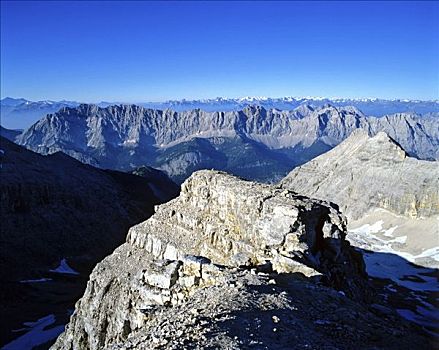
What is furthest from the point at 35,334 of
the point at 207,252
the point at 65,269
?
the point at 207,252

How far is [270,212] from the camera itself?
162ft

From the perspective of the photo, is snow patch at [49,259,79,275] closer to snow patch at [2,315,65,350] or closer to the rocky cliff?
the rocky cliff

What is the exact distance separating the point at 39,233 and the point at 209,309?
462ft

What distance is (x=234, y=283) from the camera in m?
30.1

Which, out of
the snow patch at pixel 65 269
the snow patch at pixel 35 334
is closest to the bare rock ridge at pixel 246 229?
the snow patch at pixel 35 334

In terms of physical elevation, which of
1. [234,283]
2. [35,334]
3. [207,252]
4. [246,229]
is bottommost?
[35,334]

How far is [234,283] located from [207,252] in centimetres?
2478

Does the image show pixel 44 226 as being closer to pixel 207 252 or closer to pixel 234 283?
pixel 207 252

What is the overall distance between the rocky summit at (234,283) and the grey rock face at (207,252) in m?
0.14

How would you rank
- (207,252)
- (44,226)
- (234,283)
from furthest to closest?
(44,226), (207,252), (234,283)

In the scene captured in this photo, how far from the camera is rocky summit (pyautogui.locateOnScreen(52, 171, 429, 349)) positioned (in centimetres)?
2309

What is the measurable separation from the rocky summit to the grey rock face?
0.47 ft

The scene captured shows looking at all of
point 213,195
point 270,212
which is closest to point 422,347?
point 270,212

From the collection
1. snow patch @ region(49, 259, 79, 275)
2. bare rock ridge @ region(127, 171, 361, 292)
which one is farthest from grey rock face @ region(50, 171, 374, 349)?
snow patch @ region(49, 259, 79, 275)
